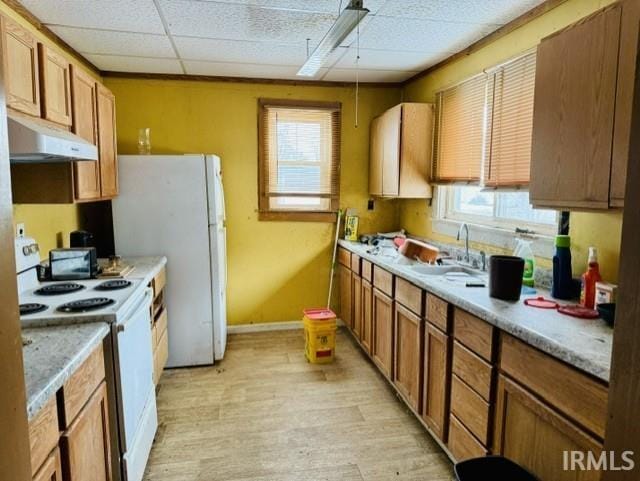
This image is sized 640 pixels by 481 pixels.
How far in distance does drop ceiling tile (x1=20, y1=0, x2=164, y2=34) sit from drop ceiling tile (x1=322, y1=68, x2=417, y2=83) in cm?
162

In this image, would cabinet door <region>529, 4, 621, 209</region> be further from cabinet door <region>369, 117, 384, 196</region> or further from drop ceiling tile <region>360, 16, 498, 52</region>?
cabinet door <region>369, 117, 384, 196</region>

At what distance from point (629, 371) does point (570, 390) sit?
86cm

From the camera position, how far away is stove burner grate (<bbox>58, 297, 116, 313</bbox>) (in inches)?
72.9

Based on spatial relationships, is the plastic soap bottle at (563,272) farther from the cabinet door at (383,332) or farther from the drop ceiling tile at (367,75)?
the drop ceiling tile at (367,75)

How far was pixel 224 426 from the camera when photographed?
2.61 meters

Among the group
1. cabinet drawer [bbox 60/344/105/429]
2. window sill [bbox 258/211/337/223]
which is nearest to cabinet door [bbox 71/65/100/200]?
cabinet drawer [bbox 60/344/105/429]

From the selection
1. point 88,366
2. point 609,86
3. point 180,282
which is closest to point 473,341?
point 609,86

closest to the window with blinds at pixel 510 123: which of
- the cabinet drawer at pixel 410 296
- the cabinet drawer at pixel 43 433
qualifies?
the cabinet drawer at pixel 410 296

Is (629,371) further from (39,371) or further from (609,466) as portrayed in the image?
(39,371)

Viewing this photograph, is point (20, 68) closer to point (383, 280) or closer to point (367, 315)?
point (383, 280)

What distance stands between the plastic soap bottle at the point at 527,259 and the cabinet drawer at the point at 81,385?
2.05 m

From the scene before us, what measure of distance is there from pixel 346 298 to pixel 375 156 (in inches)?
55.5

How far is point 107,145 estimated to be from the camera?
9.85ft

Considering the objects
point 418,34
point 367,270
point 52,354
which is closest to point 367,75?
point 418,34
